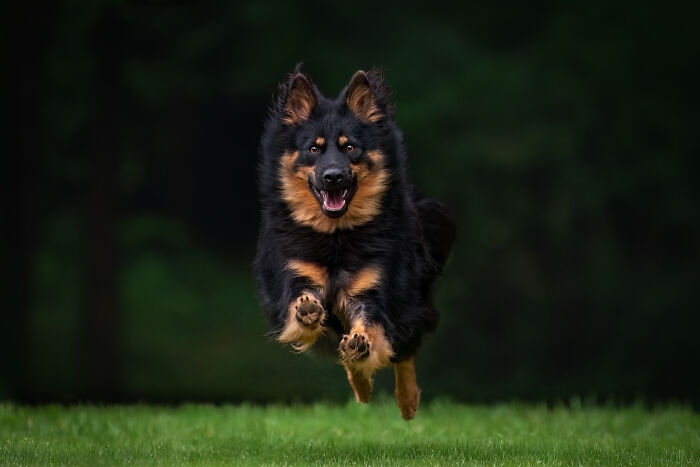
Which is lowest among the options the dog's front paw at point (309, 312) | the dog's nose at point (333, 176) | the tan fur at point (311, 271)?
the dog's front paw at point (309, 312)

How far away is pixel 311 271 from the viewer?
6.22 m

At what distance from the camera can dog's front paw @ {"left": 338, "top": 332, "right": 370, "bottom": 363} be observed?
5766mm

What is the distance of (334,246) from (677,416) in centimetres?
450

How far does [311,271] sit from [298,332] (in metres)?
0.47

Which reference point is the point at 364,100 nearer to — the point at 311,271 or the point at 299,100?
the point at 299,100

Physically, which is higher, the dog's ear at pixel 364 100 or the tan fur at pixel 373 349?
the dog's ear at pixel 364 100

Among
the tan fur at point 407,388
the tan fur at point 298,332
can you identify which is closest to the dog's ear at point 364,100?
the tan fur at point 298,332

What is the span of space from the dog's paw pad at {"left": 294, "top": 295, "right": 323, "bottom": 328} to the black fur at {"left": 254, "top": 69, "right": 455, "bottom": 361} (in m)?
0.30

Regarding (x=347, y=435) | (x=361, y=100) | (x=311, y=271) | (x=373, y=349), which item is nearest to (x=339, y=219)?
(x=311, y=271)

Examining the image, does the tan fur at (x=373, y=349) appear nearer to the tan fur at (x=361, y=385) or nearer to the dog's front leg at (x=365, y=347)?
the dog's front leg at (x=365, y=347)

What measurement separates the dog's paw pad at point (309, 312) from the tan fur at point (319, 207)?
65cm

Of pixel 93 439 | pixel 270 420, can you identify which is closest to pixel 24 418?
pixel 93 439

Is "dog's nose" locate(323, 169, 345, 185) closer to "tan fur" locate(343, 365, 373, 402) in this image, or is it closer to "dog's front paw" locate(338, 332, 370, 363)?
"dog's front paw" locate(338, 332, 370, 363)

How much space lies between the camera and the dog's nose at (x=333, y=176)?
595 centimetres
